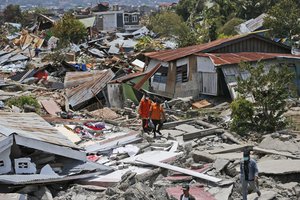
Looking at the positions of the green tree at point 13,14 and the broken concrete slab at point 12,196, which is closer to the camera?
the broken concrete slab at point 12,196

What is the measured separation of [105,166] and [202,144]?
2.98 m

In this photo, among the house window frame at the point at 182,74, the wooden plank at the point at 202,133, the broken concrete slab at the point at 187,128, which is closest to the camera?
the wooden plank at the point at 202,133

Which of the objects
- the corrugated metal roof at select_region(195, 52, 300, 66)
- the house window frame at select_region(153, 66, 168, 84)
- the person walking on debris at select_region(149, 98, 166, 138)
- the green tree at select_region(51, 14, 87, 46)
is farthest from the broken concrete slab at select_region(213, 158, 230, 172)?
the green tree at select_region(51, 14, 87, 46)

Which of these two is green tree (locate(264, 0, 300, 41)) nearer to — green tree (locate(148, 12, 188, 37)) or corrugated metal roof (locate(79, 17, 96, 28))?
green tree (locate(148, 12, 188, 37))

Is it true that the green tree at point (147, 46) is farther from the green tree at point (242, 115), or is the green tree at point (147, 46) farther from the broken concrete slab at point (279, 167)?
the broken concrete slab at point (279, 167)

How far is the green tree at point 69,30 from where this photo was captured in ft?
138

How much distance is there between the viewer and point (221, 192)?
8.94m

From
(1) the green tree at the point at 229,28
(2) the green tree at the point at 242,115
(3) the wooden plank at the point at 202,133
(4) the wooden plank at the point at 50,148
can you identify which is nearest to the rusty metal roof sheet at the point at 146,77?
(2) the green tree at the point at 242,115

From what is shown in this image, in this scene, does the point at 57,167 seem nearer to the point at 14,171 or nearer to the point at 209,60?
the point at 14,171

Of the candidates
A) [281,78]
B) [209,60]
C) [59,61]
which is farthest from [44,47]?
[281,78]

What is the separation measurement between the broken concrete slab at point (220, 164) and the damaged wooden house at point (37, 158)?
6.76 feet

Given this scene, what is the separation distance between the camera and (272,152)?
10.8 meters

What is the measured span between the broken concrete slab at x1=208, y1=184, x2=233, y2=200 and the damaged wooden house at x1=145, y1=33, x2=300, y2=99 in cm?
1003

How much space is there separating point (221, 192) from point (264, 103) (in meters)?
5.62
